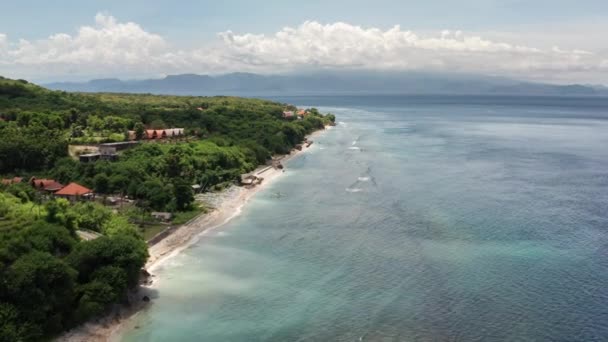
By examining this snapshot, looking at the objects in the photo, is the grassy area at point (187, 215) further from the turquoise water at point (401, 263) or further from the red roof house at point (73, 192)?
the red roof house at point (73, 192)

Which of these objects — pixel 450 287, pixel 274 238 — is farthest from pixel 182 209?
pixel 450 287

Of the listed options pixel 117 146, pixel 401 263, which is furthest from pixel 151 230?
pixel 117 146

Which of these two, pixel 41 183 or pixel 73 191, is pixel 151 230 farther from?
pixel 41 183

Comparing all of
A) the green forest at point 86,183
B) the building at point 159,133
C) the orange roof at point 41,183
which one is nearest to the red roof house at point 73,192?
the orange roof at point 41,183

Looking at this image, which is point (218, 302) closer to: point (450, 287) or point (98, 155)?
point (450, 287)

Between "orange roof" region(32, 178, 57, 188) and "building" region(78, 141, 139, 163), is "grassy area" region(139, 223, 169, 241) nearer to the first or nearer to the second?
"orange roof" region(32, 178, 57, 188)

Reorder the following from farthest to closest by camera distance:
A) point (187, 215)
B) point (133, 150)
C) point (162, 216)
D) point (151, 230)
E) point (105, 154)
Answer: point (133, 150), point (105, 154), point (187, 215), point (162, 216), point (151, 230)
